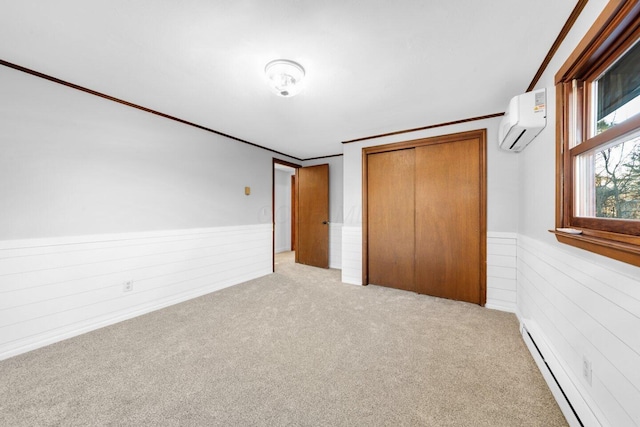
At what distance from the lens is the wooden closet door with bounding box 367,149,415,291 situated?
11.5 ft

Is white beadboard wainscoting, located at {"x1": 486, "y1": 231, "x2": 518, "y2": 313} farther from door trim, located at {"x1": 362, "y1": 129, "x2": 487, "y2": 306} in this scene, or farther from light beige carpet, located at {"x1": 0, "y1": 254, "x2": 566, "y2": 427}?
light beige carpet, located at {"x1": 0, "y1": 254, "x2": 566, "y2": 427}

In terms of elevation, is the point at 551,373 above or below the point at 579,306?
below

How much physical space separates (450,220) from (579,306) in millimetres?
1899

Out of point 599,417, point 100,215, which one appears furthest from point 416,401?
point 100,215

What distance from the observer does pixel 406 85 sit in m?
2.23

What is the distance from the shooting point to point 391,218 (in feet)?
11.9

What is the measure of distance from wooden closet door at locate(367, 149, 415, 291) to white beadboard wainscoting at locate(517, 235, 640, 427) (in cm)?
169

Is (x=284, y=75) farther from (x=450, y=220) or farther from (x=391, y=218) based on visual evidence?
(x=450, y=220)

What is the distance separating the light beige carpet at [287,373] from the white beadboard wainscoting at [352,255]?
1.12 meters

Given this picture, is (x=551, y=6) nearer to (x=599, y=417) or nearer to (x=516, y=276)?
(x=599, y=417)

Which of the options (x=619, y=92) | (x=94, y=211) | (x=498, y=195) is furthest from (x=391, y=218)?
(x=94, y=211)

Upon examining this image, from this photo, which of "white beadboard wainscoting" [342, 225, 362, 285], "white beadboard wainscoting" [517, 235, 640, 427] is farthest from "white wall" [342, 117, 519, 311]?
"white beadboard wainscoting" [342, 225, 362, 285]

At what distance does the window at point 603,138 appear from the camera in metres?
1.07

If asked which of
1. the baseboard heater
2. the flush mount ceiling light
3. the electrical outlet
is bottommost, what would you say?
the baseboard heater
